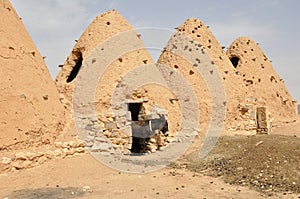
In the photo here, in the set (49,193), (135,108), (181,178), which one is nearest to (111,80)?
(135,108)

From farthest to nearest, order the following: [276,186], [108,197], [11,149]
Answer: [11,149] → [276,186] → [108,197]

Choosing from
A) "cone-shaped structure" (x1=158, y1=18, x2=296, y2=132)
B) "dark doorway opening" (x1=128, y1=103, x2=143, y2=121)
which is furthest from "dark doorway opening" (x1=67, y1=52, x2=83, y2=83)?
"cone-shaped structure" (x1=158, y1=18, x2=296, y2=132)

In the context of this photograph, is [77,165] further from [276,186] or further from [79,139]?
[276,186]

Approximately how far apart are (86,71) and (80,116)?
244 centimetres

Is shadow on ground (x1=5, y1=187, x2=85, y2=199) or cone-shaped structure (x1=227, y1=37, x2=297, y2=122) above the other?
cone-shaped structure (x1=227, y1=37, x2=297, y2=122)

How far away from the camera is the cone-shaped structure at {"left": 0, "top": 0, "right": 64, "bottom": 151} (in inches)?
362

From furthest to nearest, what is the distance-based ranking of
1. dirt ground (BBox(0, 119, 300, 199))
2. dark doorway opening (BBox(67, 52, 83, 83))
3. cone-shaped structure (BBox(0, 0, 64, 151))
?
dark doorway opening (BBox(67, 52, 83, 83)), cone-shaped structure (BBox(0, 0, 64, 151)), dirt ground (BBox(0, 119, 300, 199))

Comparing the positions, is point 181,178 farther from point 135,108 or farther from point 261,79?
point 261,79

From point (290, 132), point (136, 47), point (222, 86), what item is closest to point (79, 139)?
point (136, 47)

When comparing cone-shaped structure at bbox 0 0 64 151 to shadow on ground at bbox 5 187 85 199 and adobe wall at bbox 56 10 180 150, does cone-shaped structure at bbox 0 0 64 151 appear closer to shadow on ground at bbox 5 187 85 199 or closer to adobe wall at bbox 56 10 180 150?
adobe wall at bbox 56 10 180 150

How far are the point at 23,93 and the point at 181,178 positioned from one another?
5.39 metres

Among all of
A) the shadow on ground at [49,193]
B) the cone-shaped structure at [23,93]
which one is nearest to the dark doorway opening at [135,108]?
the cone-shaped structure at [23,93]

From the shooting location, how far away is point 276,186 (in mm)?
7457

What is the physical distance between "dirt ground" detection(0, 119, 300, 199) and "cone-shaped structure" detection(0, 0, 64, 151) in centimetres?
105
